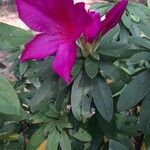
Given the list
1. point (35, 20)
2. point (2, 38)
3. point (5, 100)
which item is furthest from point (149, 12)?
point (5, 100)

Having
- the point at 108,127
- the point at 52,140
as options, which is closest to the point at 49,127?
the point at 52,140

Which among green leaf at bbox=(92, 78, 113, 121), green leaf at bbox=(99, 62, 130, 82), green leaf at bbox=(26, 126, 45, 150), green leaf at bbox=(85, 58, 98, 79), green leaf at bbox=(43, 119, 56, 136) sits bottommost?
green leaf at bbox=(26, 126, 45, 150)

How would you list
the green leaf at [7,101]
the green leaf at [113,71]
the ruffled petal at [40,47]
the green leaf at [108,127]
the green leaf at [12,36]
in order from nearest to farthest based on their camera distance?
1. the green leaf at [7,101]
2. the green leaf at [12,36]
3. the ruffled petal at [40,47]
4. the green leaf at [113,71]
5. the green leaf at [108,127]

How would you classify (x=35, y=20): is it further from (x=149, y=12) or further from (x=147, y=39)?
(x=149, y=12)

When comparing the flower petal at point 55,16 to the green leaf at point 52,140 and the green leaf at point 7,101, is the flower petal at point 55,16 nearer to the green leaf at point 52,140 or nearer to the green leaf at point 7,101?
the green leaf at point 7,101

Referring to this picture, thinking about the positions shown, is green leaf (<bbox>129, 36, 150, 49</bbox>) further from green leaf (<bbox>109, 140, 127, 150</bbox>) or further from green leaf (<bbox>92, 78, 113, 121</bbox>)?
green leaf (<bbox>109, 140, 127, 150</bbox>)

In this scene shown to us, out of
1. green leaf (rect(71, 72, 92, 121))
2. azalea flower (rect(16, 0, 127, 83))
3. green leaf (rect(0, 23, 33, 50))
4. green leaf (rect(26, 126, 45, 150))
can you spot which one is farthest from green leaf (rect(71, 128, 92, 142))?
green leaf (rect(0, 23, 33, 50))

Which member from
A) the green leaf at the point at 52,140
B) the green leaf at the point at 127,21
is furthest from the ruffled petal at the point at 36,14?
the green leaf at the point at 127,21
